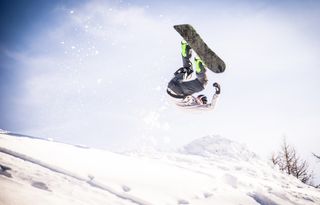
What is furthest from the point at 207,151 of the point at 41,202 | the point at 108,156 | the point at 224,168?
the point at 41,202

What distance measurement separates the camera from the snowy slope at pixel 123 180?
31.6 ft

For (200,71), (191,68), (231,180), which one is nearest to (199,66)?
(200,71)

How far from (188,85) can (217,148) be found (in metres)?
15.4

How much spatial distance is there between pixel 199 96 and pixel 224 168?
9.40 metres

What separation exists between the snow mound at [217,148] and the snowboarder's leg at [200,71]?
43.2ft

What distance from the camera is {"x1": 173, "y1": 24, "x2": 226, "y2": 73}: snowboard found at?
718 cm

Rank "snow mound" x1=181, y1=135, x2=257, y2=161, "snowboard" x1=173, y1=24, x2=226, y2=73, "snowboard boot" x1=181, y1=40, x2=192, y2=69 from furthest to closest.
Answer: "snow mound" x1=181, y1=135, x2=257, y2=161, "snowboard boot" x1=181, y1=40, x2=192, y2=69, "snowboard" x1=173, y1=24, x2=226, y2=73

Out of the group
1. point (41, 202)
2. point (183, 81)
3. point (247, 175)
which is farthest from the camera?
point (247, 175)

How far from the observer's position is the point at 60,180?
34.0 ft

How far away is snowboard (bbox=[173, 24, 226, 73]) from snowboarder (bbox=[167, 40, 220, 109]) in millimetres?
134

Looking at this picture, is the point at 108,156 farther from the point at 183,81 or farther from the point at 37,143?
the point at 183,81

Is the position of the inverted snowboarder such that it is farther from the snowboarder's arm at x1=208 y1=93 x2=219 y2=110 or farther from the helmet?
the helmet

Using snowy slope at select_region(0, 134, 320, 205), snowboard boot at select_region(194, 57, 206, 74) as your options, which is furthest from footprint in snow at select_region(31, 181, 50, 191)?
snowboard boot at select_region(194, 57, 206, 74)

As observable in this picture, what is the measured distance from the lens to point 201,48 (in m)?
7.37
